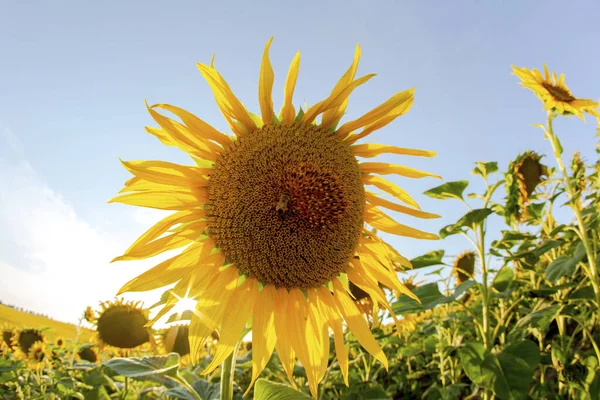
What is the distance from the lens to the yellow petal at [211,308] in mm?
1708

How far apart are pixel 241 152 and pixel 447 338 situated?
10.5ft

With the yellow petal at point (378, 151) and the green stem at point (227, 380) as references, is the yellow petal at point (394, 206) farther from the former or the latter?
the green stem at point (227, 380)

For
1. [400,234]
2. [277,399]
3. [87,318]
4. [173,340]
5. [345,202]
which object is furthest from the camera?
[87,318]

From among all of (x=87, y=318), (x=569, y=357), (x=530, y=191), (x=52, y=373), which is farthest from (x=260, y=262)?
(x=530, y=191)

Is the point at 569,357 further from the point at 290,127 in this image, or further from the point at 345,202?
the point at 290,127

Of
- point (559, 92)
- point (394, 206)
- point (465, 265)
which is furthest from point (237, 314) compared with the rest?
point (559, 92)

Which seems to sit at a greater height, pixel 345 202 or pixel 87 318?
pixel 345 202

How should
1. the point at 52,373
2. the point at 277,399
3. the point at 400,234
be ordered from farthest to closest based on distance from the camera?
the point at 52,373
the point at 400,234
the point at 277,399

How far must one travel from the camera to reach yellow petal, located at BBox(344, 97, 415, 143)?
1.91 m

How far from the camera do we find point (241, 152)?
1772 mm

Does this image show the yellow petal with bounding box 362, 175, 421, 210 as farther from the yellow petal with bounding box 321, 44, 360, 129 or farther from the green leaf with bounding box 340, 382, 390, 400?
the green leaf with bounding box 340, 382, 390, 400

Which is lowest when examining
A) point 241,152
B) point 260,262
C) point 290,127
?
point 260,262

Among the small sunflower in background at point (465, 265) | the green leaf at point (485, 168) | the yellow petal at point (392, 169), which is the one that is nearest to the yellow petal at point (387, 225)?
the yellow petal at point (392, 169)

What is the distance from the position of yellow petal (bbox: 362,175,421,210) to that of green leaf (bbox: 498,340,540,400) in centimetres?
115
